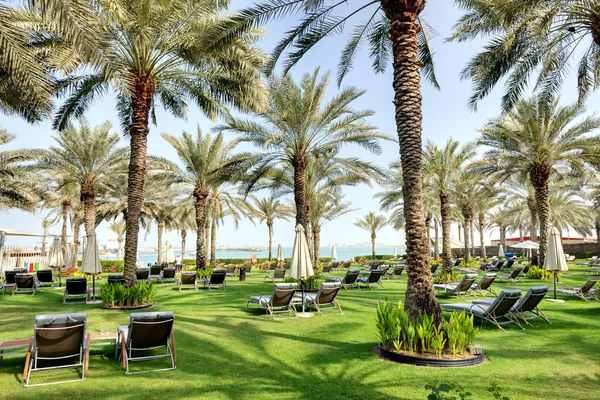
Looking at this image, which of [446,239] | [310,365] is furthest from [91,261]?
[446,239]

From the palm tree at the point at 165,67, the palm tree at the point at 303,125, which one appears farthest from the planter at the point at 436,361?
the palm tree at the point at 303,125

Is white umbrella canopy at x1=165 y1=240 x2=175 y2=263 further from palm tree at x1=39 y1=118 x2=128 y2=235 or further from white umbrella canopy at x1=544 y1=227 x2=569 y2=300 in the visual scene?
white umbrella canopy at x1=544 y1=227 x2=569 y2=300

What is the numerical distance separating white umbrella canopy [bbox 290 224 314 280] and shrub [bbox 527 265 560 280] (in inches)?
566

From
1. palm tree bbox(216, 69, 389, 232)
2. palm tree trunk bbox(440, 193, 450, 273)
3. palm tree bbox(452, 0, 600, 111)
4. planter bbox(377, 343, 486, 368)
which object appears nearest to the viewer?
planter bbox(377, 343, 486, 368)

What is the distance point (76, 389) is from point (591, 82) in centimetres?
1548

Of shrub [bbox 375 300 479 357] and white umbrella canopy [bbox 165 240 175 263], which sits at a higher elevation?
white umbrella canopy [bbox 165 240 175 263]

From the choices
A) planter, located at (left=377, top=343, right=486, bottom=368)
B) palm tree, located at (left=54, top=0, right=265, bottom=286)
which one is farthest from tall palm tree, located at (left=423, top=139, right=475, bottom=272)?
planter, located at (left=377, top=343, right=486, bottom=368)

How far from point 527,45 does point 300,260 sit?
9.15 meters

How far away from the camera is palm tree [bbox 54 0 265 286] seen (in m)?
10.3

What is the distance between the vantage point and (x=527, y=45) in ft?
37.2

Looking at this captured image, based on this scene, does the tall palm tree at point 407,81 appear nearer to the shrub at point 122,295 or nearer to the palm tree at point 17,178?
the shrub at point 122,295

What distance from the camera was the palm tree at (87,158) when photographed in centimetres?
2109

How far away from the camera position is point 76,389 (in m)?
4.69

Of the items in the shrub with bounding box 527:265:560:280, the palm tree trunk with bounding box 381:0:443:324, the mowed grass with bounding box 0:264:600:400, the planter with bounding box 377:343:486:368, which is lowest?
the mowed grass with bounding box 0:264:600:400
